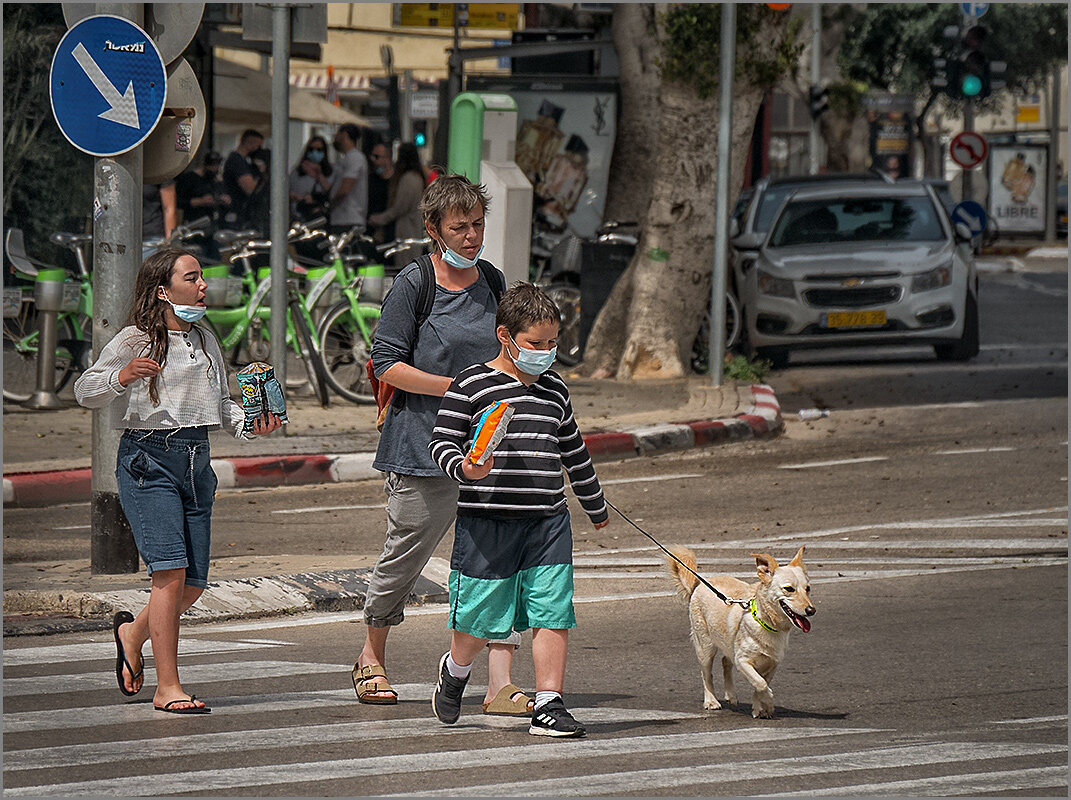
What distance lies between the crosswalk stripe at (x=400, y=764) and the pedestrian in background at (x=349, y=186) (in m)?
14.4

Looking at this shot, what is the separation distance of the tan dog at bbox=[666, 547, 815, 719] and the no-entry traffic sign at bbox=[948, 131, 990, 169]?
24.5 meters

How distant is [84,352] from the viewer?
1454 centimetres

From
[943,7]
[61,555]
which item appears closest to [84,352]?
[61,555]

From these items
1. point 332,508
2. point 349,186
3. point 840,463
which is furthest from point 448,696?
point 349,186

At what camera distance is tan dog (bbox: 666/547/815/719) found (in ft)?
19.9

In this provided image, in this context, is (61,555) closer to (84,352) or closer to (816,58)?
(84,352)

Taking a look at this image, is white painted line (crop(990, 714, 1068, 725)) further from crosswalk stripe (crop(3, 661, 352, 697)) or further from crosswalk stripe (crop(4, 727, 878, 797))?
crosswalk stripe (crop(3, 661, 352, 697))

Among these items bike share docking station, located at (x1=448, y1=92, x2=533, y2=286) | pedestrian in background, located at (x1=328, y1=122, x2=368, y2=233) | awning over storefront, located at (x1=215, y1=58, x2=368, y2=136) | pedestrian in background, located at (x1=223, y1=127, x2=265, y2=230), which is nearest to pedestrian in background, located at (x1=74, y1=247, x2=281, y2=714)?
bike share docking station, located at (x1=448, y1=92, x2=533, y2=286)

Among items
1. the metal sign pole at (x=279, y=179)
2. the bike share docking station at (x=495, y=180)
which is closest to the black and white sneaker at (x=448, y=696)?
the metal sign pole at (x=279, y=179)

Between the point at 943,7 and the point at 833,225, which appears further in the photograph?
the point at 943,7

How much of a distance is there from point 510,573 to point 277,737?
935 mm

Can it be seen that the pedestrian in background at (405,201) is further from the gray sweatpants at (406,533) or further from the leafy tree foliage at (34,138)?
the gray sweatpants at (406,533)

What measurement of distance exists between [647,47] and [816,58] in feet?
84.3

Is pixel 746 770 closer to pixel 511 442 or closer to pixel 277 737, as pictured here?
pixel 511 442
